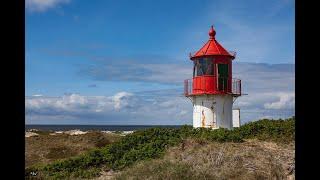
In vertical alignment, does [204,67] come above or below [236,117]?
above

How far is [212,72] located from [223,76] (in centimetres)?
57

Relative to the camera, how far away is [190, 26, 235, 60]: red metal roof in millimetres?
20641

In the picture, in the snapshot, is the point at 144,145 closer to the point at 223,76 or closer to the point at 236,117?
the point at 223,76

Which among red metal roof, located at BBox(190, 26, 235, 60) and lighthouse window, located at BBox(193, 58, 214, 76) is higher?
red metal roof, located at BBox(190, 26, 235, 60)

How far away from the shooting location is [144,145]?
1777cm

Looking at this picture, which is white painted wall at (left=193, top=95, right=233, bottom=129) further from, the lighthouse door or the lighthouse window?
the lighthouse window

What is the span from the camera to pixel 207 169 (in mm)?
12016

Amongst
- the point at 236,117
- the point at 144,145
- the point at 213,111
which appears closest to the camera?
the point at 144,145

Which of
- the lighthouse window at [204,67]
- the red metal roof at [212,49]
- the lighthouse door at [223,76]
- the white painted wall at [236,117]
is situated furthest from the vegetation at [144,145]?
the red metal roof at [212,49]

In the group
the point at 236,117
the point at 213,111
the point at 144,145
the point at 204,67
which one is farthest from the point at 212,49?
the point at 144,145

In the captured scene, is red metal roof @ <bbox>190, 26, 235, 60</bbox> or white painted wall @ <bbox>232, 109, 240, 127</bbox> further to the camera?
white painted wall @ <bbox>232, 109, 240, 127</bbox>

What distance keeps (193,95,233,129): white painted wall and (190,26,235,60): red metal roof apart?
197cm

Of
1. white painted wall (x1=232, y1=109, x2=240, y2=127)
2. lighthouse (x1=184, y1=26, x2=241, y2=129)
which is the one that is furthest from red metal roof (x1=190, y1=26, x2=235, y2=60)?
white painted wall (x1=232, y1=109, x2=240, y2=127)

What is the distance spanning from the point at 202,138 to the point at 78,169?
4.77 m
